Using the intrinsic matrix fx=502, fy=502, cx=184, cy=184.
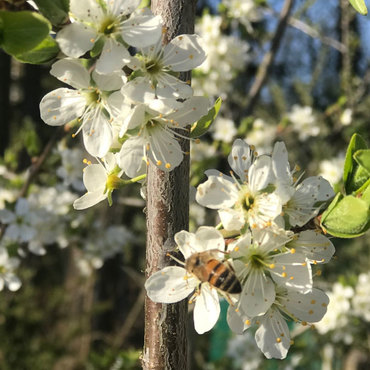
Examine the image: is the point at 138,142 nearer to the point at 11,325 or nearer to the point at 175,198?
the point at 175,198

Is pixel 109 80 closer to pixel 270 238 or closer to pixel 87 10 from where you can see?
pixel 87 10

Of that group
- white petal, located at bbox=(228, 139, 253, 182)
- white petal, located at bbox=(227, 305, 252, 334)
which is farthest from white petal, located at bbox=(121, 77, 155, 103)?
white petal, located at bbox=(227, 305, 252, 334)

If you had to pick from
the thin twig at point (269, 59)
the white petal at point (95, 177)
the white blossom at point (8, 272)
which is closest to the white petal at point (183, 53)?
the white petal at point (95, 177)

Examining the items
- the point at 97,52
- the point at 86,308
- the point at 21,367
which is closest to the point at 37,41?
the point at 97,52

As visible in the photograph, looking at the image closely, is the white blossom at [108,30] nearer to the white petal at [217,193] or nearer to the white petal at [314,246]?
the white petal at [217,193]

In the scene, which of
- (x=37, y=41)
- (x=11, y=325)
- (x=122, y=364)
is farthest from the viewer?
(x=11, y=325)

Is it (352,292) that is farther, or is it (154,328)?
(352,292)
